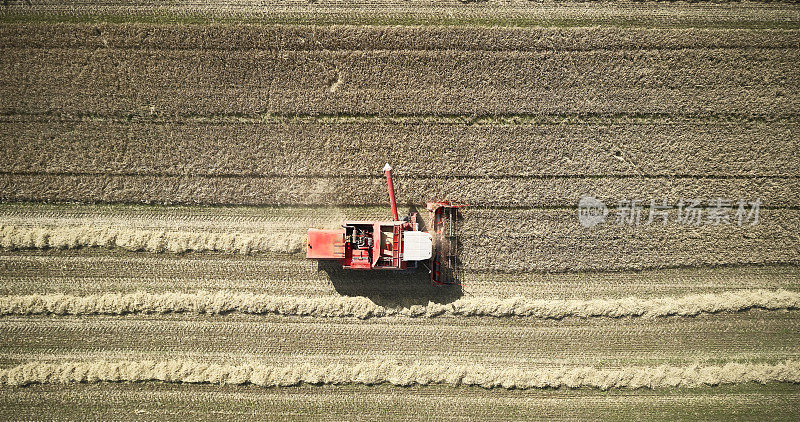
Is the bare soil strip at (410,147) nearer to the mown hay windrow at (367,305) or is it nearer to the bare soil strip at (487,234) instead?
the bare soil strip at (487,234)

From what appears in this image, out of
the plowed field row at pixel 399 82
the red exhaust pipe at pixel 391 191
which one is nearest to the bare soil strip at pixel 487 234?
the red exhaust pipe at pixel 391 191

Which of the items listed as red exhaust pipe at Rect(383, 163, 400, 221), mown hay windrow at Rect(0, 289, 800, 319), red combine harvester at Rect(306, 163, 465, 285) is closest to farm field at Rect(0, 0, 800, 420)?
mown hay windrow at Rect(0, 289, 800, 319)

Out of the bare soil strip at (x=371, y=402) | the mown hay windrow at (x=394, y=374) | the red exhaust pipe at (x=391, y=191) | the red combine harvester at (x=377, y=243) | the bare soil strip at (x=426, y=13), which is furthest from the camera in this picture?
the bare soil strip at (x=426, y=13)

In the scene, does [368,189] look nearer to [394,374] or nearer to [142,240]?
[394,374]

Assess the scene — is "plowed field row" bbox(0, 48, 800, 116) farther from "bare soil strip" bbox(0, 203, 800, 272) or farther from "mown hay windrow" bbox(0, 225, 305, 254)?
"mown hay windrow" bbox(0, 225, 305, 254)

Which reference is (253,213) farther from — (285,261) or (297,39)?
(297,39)

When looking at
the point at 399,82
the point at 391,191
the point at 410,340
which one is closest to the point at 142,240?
the point at 391,191
